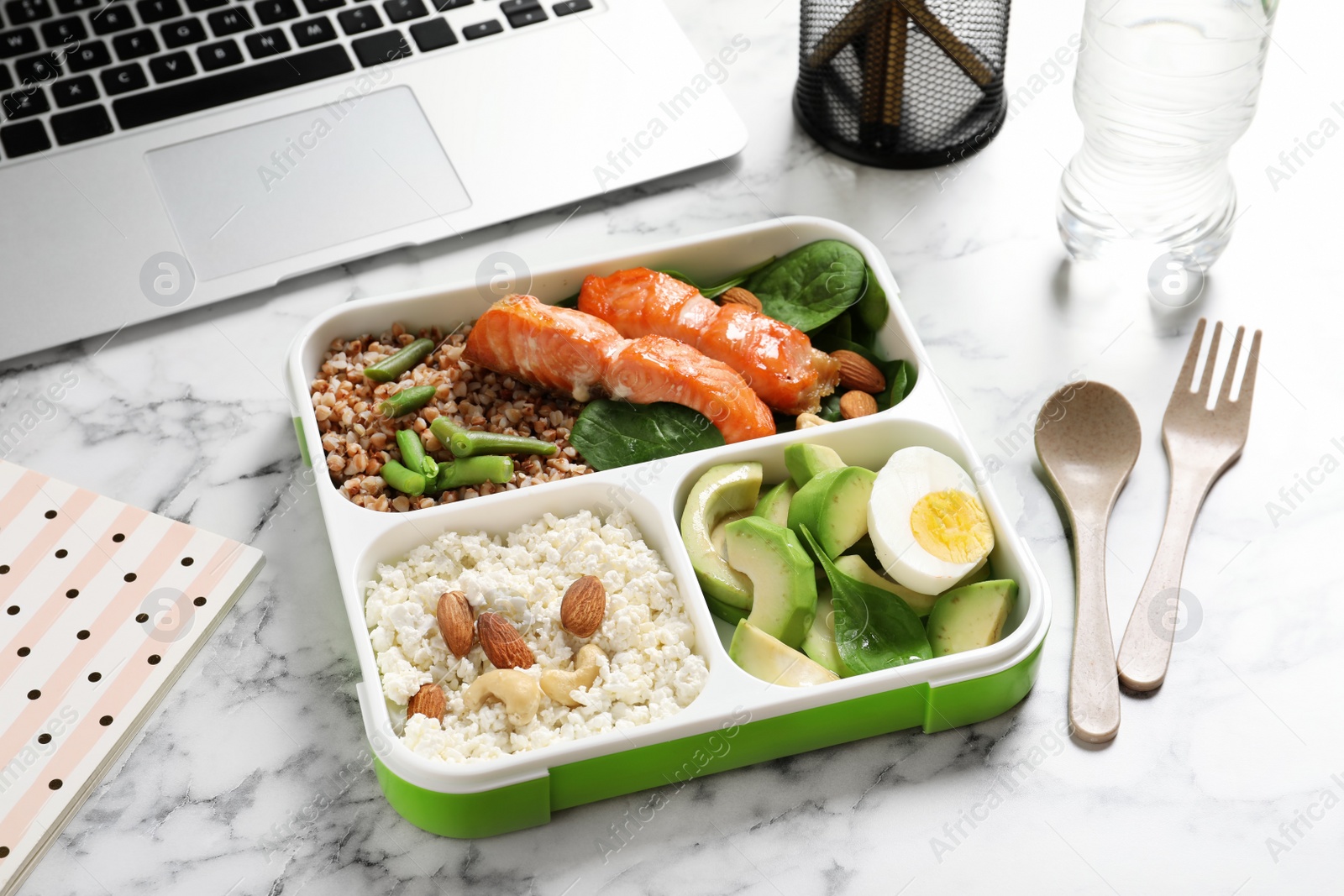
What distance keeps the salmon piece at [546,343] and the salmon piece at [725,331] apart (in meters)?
0.04

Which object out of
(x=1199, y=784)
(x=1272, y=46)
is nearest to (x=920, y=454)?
(x=1199, y=784)

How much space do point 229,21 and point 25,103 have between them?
1.12 feet

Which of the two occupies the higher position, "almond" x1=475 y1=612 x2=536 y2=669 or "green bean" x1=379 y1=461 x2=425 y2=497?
"green bean" x1=379 y1=461 x2=425 y2=497

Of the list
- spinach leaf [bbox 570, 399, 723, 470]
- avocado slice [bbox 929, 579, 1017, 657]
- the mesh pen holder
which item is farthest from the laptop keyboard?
avocado slice [bbox 929, 579, 1017, 657]

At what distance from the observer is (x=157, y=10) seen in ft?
6.85

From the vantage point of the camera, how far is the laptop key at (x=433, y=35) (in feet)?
6.95

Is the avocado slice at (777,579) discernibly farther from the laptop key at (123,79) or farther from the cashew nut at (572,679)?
the laptop key at (123,79)

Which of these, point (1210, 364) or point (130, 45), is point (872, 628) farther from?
point (130, 45)

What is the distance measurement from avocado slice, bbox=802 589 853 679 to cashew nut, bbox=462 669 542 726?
1.02 ft

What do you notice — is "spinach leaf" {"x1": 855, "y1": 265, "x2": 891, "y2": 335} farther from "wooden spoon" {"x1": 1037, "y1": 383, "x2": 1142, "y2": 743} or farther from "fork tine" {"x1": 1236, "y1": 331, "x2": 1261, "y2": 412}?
"fork tine" {"x1": 1236, "y1": 331, "x2": 1261, "y2": 412}

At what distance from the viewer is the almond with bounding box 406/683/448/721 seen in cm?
136

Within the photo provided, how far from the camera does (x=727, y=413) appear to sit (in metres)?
1.62

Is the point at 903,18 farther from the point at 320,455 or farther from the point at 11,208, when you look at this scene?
the point at 11,208

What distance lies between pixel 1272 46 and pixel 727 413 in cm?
141
